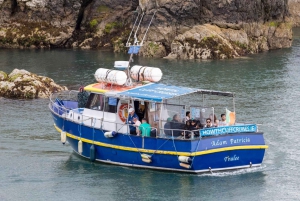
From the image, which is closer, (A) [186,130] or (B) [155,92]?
(A) [186,130]

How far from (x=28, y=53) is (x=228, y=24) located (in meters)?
21.8

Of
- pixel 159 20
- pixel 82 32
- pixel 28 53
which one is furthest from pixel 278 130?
pixel 82 32

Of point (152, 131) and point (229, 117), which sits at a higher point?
point (229, 117)

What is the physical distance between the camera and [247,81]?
5956 cm

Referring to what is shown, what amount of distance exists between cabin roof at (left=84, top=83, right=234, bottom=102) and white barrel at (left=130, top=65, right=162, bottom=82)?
0.45m

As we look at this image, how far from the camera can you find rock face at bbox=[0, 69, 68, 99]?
A: 5188 centimetres

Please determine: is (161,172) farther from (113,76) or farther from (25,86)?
(25,86)

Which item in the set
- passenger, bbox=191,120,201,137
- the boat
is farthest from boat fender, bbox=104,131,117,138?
passenger, bbox=191,120,201,137

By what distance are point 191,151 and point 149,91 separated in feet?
13.1

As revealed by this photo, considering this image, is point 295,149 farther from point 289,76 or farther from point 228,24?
point 228,24

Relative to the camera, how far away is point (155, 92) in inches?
1310

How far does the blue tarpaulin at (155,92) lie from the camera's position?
→ 107ft

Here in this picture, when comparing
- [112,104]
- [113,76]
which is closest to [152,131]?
[112,104]

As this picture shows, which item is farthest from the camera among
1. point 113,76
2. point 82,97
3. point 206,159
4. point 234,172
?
point 82,97
